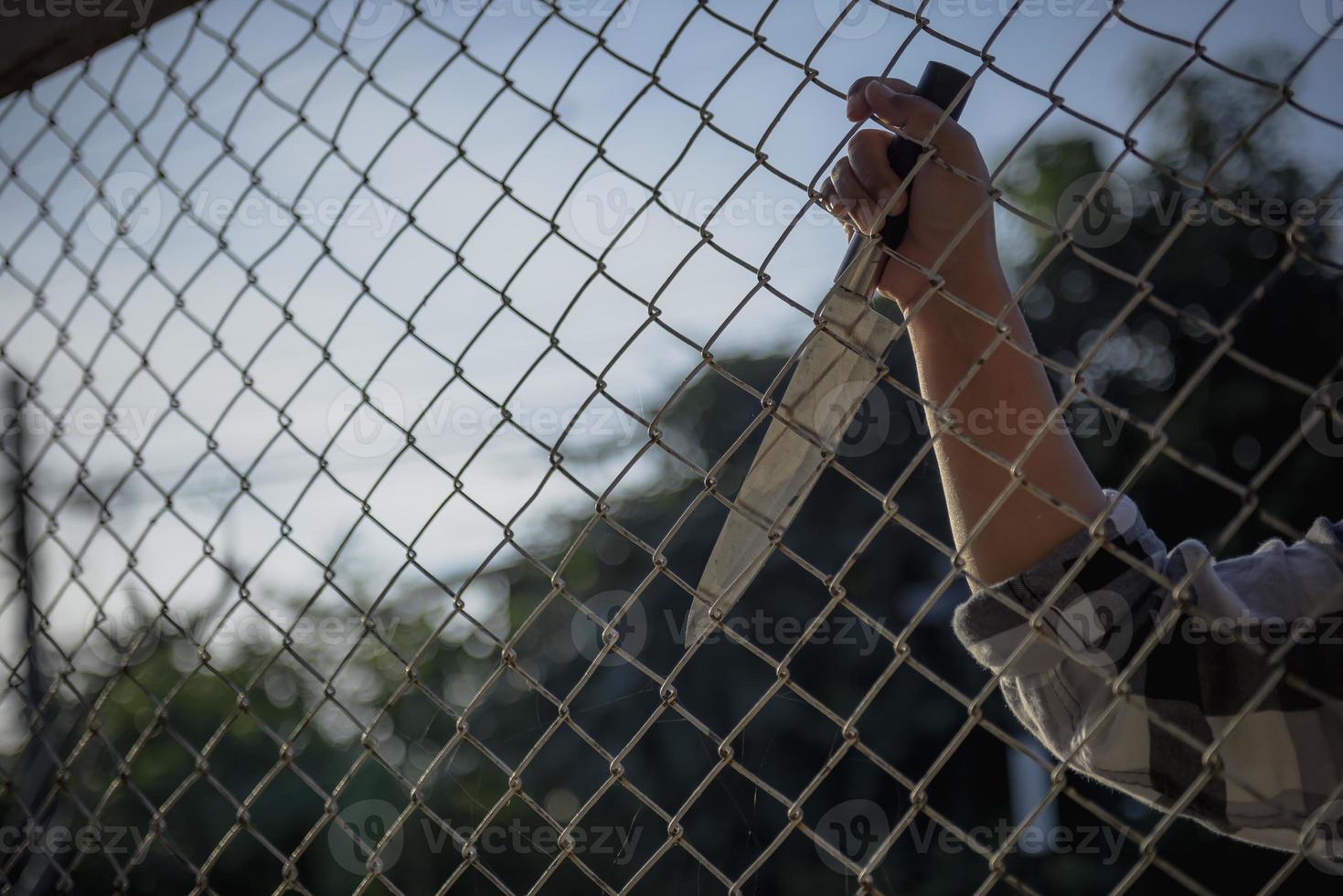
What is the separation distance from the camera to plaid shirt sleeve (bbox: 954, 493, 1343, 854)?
1.09 m

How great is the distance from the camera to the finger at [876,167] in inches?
48.9

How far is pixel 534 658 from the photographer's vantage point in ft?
17.1

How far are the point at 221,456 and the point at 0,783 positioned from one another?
0.95m

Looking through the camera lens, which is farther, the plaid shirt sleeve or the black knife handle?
the black knife handle

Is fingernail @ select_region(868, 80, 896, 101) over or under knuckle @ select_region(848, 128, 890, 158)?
over

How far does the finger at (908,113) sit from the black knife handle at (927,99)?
0.01m

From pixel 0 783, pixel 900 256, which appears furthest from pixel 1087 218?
pixel 0 783

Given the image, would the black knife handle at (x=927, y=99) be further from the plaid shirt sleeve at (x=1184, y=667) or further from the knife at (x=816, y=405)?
the plaid shirt sleeve at (x=1184, y=667)

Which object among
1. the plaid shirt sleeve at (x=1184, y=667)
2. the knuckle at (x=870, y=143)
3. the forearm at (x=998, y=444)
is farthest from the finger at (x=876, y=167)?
the plaid shirt sleeve at (x=1184, y=667)

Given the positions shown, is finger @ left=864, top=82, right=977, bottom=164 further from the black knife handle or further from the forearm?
the forearm

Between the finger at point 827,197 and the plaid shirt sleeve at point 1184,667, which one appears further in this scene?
the finger at point 827,197

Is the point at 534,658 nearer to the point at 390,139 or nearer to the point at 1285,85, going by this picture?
the point at 390,139

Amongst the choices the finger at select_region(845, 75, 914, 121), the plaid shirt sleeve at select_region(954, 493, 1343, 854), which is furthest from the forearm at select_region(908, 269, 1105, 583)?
the finger at select_region(845, 75, 914, 121)

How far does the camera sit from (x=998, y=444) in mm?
1283
